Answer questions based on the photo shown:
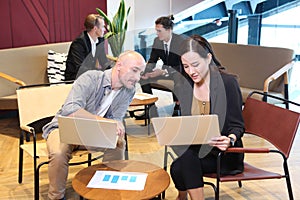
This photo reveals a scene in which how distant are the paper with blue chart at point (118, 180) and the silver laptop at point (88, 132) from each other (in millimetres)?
170

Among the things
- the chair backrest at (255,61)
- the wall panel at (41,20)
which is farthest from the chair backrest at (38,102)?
the chair backrest at (255,61)

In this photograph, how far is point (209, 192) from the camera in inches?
124

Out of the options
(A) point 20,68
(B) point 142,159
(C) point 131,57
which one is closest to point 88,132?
(C) point 131,57

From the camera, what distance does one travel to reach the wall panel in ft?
16.5

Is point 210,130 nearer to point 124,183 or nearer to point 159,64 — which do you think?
point 124,183

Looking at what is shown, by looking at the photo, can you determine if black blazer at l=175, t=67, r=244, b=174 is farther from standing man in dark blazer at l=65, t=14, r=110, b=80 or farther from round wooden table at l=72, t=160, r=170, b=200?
standing man in dark blazer at l=65, t=14, r=110, b=80

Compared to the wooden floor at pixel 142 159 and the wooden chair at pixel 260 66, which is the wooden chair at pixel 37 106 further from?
the wooden chair at pixel 260 66

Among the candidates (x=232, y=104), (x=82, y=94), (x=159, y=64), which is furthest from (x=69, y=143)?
(x=159, y=64)

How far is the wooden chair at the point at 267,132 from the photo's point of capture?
7.96 feet

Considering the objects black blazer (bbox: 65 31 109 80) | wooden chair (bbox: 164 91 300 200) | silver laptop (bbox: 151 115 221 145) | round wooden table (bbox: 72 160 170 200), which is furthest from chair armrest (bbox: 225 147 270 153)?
black blazer (bbox: 65 31 109 80)

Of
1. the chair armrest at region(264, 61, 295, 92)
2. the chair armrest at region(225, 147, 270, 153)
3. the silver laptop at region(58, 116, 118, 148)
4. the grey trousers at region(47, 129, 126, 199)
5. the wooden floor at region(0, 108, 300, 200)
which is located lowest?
the wooden floor at region(0, 108, 300, 200)

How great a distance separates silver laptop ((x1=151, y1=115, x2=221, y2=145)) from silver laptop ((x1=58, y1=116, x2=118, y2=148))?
247 millimetres

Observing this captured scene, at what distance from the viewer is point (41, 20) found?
532cm

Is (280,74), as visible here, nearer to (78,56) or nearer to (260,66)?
(260,66)
